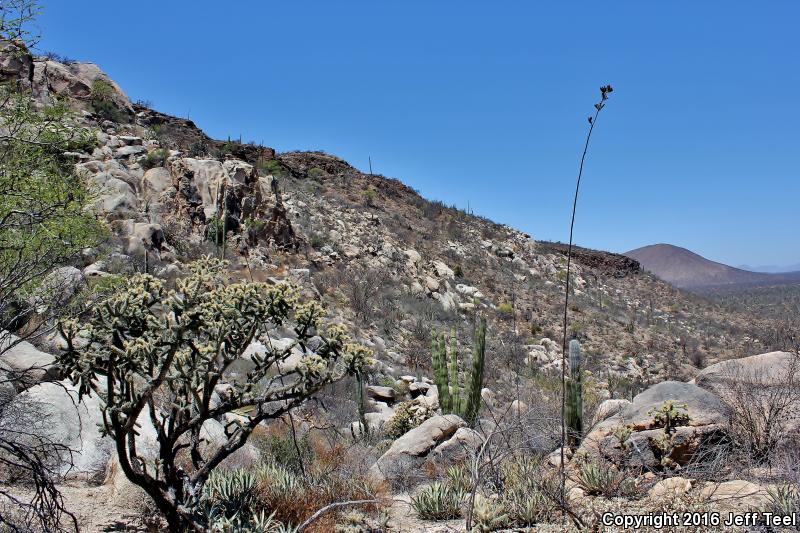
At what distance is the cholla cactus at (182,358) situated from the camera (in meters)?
3.85

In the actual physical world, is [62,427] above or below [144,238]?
below

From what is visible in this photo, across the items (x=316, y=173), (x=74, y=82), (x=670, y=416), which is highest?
(x=74, y=82)

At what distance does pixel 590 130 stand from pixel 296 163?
111ft

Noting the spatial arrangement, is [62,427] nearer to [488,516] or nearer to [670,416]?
[488,516]

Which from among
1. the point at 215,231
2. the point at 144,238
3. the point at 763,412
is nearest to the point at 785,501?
the point at 763,412

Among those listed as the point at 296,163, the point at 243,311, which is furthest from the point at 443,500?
the point at 296,163

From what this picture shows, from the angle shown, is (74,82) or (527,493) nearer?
(527,493)

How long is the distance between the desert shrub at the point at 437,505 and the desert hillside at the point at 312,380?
21mm

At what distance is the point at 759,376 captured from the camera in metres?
7.02

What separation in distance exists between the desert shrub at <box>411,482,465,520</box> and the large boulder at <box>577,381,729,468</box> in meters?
1.65

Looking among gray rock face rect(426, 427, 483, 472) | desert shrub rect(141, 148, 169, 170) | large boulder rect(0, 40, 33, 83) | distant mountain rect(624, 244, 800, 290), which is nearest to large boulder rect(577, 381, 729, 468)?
gray rock face rect(426, 427, 483, 472)

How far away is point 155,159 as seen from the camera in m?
18.8

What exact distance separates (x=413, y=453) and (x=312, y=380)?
3842mm

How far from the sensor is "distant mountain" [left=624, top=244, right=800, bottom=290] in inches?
5748
